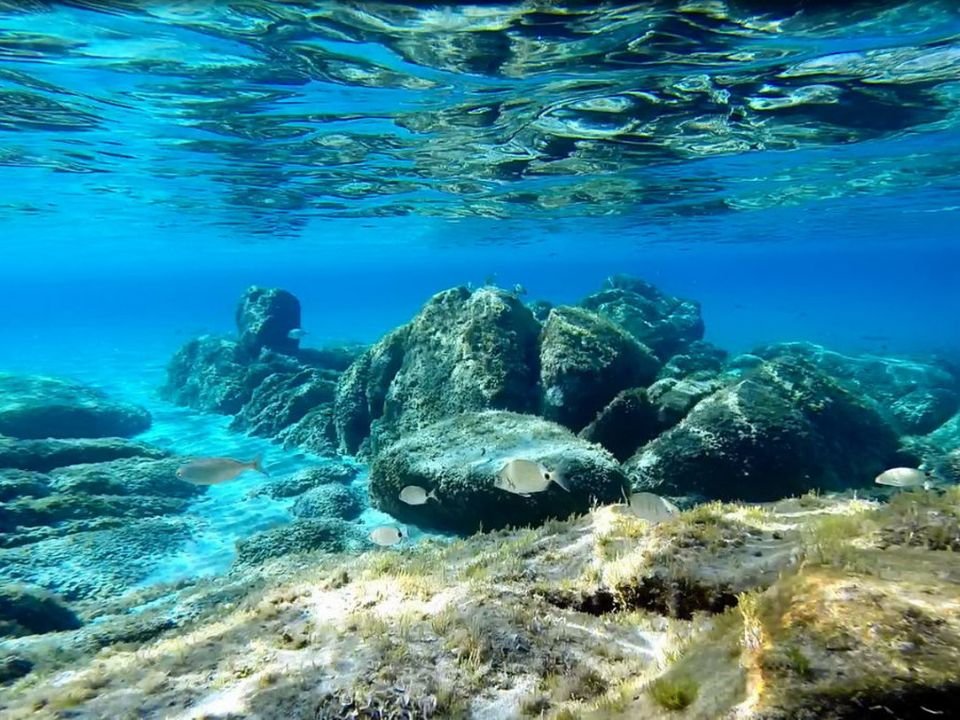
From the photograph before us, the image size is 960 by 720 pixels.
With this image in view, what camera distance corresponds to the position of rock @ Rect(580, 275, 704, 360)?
2236 cm

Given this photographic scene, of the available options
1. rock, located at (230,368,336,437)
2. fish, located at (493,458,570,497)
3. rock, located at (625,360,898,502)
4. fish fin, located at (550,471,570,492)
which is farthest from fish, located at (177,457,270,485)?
rock, located at (230,368,336,437)

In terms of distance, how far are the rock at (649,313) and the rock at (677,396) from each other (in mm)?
8440

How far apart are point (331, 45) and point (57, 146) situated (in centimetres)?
1343

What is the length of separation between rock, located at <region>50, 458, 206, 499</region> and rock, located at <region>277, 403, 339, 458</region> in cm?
329

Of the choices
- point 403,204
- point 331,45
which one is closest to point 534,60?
point 331,45

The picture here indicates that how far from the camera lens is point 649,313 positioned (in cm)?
2356

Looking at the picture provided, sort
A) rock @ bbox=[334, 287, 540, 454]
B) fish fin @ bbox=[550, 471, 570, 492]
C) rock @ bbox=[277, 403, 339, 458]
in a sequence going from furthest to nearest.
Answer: rock @ bbox=[277, 403, 339, 458]
rock @ bbox=[334, 287, 540, 454]
fish fin @ bbox=[550, 471, 570, 492]

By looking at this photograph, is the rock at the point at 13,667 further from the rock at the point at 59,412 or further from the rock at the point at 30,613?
the rock at the point at 59,412

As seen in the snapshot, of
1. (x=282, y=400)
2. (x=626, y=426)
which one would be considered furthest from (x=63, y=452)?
(x=626, y=426)

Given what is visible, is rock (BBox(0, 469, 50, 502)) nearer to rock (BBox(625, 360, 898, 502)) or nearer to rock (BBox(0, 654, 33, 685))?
rock (BBox(0, 654, 33, 685))

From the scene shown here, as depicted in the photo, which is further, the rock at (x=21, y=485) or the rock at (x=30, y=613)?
the rock at (x=21, y=485)

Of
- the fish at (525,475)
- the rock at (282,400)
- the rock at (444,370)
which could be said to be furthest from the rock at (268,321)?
the fish at (525,475)

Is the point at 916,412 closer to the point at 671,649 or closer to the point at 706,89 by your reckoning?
the point at 706,89

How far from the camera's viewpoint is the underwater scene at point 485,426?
3.62 m
